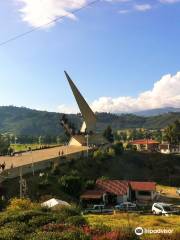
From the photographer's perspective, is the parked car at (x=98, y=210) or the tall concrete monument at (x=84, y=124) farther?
the tall concrete monument at (x=84, y=124)

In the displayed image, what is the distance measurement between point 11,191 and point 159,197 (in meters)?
24.9

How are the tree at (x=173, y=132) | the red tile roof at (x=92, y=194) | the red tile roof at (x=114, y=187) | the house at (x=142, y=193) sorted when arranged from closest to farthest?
the red tile roof at (x=92, y=194) → the red tile roof at (x=114, y=187) → the house at (x=142, y=193) → the tree at (x=173, y=132)

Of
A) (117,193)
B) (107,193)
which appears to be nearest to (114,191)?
(117,193)

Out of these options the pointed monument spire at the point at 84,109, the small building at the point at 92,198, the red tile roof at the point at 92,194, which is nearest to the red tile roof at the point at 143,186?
the red tile roof at the point at 92,194

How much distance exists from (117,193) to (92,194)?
14.9 ft

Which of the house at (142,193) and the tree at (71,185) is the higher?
the tree at (71,185)

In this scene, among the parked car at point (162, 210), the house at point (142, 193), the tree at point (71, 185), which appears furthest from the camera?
the house at point (142, 193)

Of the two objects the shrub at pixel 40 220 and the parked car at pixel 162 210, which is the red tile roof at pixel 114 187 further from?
the shrub at pixel 40 220

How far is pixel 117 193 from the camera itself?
55.2 m

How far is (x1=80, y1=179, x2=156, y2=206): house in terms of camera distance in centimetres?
5143

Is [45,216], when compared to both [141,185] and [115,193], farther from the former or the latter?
[141,185]

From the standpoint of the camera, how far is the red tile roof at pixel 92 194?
50731 millimetres

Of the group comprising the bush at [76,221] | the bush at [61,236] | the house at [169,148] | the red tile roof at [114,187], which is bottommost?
the red tile roof at [114,187]

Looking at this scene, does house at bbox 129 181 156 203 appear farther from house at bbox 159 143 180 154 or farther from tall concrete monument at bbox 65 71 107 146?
house at bbox 159 143 180 154
